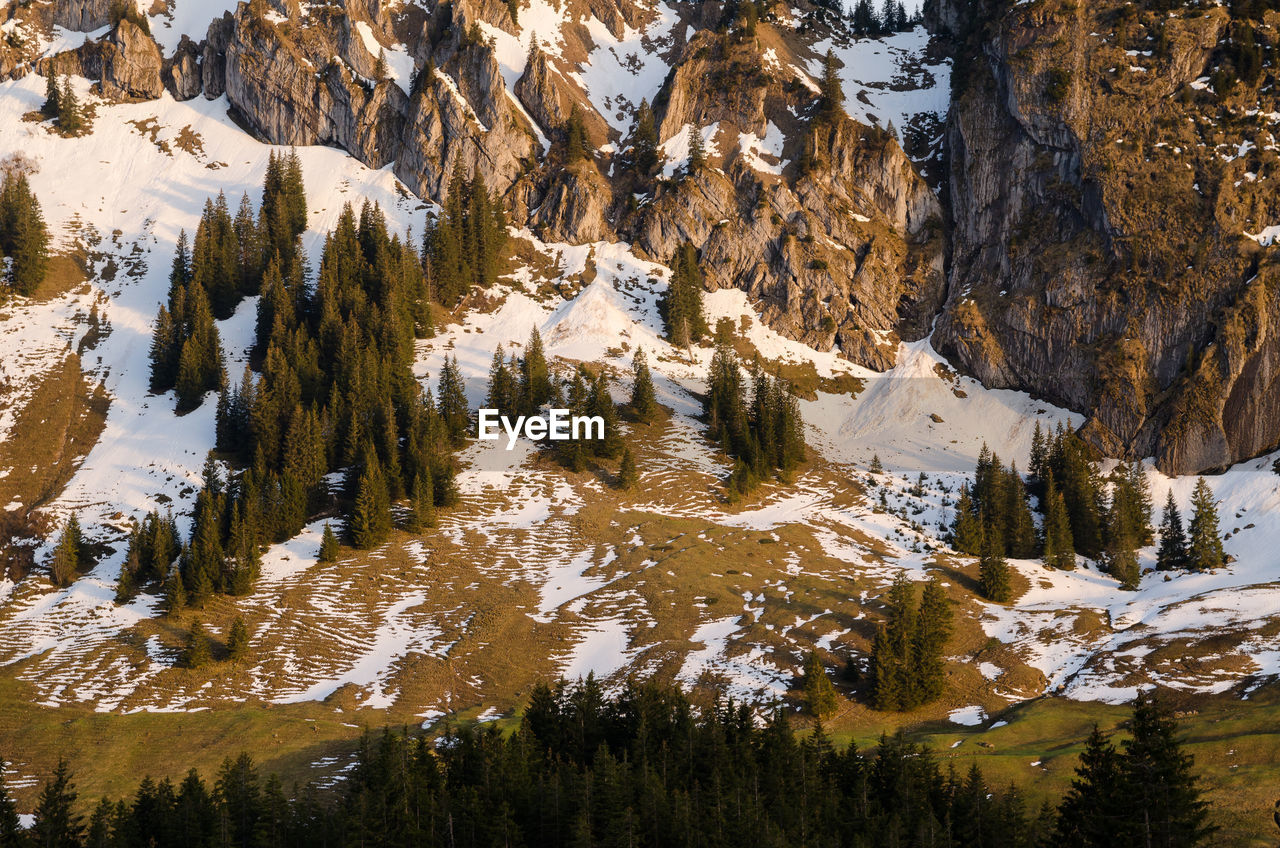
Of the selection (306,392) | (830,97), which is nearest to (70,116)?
(306,392)

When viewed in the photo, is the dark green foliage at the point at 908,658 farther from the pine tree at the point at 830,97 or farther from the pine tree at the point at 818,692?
the pine tree at the point at 830,97

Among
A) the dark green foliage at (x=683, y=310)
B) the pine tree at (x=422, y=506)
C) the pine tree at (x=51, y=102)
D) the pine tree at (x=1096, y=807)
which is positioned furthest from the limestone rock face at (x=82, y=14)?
the pine tree at (x=1096, y=807)

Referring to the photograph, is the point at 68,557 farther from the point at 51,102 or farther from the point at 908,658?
the point at 51,102

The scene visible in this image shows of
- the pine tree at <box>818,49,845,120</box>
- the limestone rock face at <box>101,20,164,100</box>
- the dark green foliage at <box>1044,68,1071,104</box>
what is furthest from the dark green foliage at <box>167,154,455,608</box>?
the dark green foliage at <box>1044,68,1071,104</box>

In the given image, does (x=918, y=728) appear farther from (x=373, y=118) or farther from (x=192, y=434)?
(x=373, y=118)

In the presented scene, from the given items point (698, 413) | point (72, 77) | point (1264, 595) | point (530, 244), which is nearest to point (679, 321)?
point (698, 413)

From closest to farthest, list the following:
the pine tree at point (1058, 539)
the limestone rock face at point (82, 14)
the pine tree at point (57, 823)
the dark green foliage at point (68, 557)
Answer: the pine tree at point (57, 823) → the dark green foliage at point (68, 557) → the pine tree at point (1058, 539) → the limestone rock face at point (82, 14)
